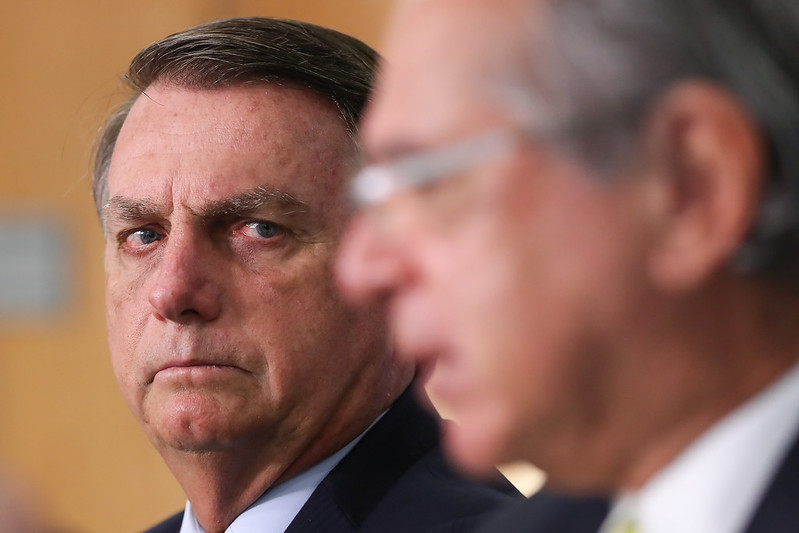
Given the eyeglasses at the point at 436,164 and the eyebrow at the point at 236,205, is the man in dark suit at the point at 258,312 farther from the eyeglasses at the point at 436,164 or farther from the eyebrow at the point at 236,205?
the eyeglasses at the point at 436,164

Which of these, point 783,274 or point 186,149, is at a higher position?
point 783,274

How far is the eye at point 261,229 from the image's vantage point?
1619 millimetres

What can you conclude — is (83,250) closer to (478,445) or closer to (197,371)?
(197,371)

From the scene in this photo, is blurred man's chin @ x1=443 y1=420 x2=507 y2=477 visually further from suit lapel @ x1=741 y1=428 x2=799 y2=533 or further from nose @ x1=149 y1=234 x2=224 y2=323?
nose @ x1=149 y1=234 x2=224 y2=323

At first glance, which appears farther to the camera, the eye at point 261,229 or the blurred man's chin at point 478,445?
the eye at point 261,229

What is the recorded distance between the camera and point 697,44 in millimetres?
754

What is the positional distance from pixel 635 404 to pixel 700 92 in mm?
228

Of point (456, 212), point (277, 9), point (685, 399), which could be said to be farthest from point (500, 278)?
point (277, 9)

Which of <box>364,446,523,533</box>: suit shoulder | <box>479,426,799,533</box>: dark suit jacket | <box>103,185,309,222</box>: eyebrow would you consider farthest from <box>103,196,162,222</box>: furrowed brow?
<box>479,426,799,533</box>: dark suit jacket

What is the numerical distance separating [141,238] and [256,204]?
22cm

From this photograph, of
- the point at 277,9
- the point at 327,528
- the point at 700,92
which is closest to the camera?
the point at 700,92

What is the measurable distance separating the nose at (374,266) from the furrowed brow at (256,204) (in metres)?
0.78

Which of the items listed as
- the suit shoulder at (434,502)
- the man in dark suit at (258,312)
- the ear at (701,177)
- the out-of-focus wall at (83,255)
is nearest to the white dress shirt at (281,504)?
the man in dark suit at (258,312)

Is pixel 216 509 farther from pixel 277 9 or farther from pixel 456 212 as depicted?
pixel 277 9
